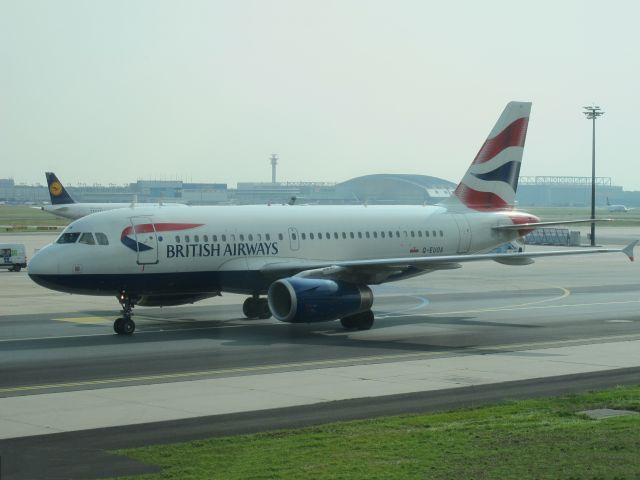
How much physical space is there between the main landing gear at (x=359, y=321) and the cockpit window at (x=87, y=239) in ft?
28.6

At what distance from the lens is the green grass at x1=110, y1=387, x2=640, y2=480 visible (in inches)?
612

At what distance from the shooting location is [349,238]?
134ft

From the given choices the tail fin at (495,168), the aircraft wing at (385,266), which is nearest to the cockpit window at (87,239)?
the aircraft wing at (385,266)

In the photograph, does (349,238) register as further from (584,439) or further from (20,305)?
(584,439)

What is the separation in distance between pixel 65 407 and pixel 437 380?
866 centimetres

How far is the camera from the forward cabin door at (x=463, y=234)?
4350cm

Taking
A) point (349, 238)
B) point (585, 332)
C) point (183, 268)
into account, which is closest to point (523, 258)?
point (585, 332)

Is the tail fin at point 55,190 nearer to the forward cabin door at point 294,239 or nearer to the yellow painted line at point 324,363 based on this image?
the forward cabin door at point 294,239

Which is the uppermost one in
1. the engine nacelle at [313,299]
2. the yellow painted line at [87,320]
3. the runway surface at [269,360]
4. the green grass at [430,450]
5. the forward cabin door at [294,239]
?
the forward cabin door at [294,239]

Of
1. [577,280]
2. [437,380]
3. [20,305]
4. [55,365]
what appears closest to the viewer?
[437,380]

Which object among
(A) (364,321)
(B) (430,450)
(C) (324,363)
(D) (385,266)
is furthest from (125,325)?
(B) (430,450)

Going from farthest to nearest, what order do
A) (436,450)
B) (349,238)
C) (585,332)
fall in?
(349,238), (585,332), (436,450)

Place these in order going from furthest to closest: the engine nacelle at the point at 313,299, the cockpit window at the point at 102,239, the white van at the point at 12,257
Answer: the white van at the point at 12,257
the cockpit window at the point at 102,239
the engine nacelle at the point at 313,299

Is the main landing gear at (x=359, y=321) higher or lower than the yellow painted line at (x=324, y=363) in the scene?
higher
